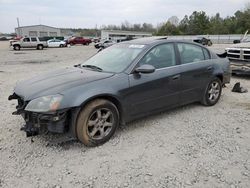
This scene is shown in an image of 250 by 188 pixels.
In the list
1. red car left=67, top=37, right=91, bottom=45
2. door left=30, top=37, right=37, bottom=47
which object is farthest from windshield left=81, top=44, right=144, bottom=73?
red car left=67, top=37, right=91, bottom=45

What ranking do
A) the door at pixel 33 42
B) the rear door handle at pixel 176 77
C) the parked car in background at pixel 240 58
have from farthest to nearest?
the door at pixel 33 42 → the parked car in background at pixel 240 58 → the rear door handle at pixel 176 77

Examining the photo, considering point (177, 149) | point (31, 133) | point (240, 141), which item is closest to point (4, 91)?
point (31, 133)

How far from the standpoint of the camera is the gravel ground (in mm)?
2959

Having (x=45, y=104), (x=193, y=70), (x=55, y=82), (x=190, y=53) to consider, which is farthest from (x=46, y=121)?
(x=190, y=53)

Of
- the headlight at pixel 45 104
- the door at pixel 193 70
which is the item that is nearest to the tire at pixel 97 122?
the headlight at pixel 45 104

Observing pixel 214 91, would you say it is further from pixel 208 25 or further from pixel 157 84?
pixel 208 25

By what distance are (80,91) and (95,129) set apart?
0.62 meters

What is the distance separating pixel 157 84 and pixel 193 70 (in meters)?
1.05

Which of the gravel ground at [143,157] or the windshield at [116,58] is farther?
the windshield at [116,58]

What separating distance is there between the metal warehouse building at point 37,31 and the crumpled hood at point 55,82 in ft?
260

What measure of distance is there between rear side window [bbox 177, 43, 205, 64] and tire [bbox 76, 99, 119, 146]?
1873mm

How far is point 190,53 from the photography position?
511 cm

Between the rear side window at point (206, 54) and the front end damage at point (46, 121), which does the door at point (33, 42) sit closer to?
the rear side window at point (206, 54)

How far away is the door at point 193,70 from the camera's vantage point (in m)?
4.84
